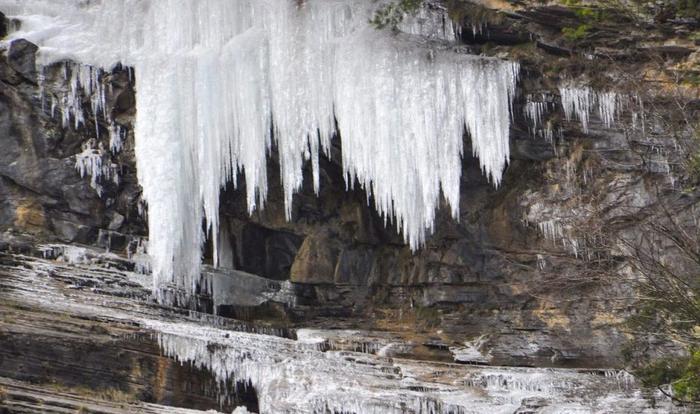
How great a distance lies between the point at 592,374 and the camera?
60.1 ft

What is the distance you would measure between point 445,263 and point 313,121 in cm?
362

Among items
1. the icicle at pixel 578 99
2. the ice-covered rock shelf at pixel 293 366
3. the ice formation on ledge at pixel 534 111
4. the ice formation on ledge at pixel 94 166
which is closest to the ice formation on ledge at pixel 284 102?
the ice formation on ledge at pixel 534 111

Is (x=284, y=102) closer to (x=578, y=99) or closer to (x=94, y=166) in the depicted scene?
(x=94, y=166)

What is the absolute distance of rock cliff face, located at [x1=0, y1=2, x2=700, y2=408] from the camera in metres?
17.8

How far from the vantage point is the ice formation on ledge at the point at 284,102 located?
18.1 meters

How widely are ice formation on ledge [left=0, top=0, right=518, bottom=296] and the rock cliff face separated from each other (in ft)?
1.82

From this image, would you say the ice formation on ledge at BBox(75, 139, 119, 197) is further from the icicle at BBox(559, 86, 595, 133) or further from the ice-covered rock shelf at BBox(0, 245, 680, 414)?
the icicle at BBox(559, 86, 595, 133)

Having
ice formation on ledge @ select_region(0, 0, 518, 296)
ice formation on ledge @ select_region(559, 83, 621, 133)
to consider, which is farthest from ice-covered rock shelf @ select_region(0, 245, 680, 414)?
ice formation on ledge @ select_region(559, 83, 621, 133)

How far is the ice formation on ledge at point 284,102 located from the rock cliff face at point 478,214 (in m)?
Result: 0.55

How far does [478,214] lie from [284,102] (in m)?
3.99

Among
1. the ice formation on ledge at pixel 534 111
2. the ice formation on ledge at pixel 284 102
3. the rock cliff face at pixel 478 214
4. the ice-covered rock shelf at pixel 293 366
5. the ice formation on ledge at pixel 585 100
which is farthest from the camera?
the ice formation on ledge at pixel 534 111

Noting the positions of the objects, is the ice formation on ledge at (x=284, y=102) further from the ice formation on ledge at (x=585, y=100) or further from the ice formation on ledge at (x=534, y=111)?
the ice formation on ledge at (x=585, y=100)

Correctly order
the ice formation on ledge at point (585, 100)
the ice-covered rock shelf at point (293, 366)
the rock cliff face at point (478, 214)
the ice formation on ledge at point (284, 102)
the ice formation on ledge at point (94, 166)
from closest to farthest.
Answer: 1. the ice-covered rock shelf at point (293, 366)
2. the rock cliff face at point (478, 214)
3. the ice formation on ledge at point (585, 100)
4. the ice formation on ledge at point (284, 102)
5. the ice formation on ledge at point (94, 166)

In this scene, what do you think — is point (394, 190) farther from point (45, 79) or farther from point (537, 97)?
point (45, 79)
